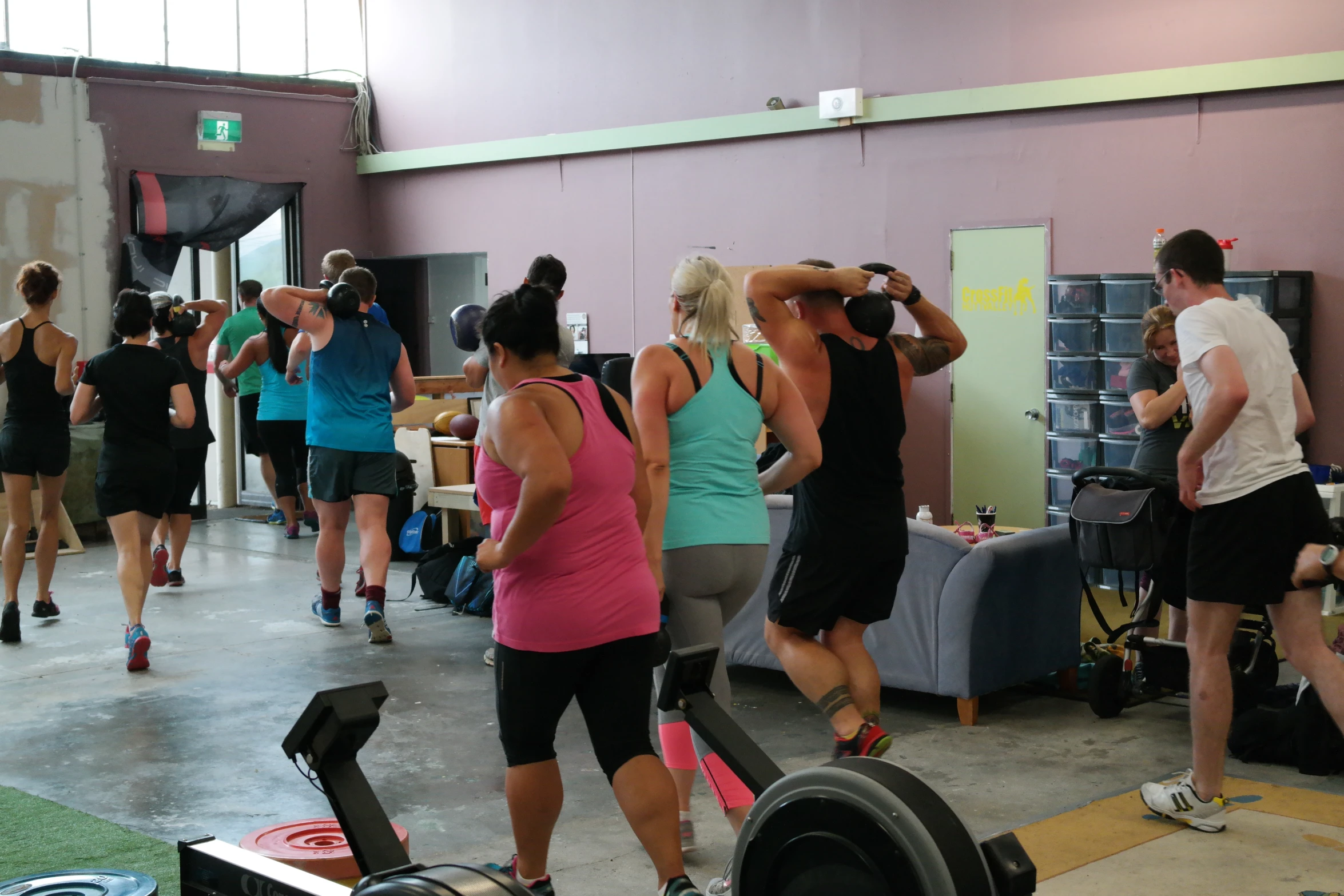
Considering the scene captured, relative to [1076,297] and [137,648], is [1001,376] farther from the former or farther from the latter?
[137,648]

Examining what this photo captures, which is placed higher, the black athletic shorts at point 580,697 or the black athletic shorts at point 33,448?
the black athletic shorts at point 33,448

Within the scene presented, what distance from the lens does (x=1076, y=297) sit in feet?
28.2

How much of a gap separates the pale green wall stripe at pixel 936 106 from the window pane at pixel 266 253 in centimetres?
116

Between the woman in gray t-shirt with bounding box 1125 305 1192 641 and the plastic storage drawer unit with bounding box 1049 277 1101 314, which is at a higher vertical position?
the plastic storage drawer unit with bounding box 1049 277 1101 314

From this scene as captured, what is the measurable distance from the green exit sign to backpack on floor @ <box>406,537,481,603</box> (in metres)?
5.80

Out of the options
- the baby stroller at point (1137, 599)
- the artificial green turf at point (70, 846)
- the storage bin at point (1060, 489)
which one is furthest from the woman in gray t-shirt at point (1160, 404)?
the artificial green turf at point (70, 846)

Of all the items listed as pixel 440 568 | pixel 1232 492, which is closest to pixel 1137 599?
pixel 1232 492

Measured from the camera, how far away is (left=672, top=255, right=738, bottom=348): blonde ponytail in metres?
3.56

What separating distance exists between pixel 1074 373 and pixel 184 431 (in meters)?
5.42

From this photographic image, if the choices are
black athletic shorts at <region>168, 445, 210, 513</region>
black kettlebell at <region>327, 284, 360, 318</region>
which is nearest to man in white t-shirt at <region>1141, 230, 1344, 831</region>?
black kettlebell at <region>327, 284, 360, 318</region>

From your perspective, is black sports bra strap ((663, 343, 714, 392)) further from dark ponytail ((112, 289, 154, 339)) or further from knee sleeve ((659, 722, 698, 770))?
dark ponytail ((112, 289, 154, 339))

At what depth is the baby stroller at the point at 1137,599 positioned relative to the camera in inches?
195

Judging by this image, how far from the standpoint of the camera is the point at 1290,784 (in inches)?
173

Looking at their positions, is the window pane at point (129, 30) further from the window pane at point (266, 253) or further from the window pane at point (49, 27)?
the window pane at point (266, 253)
